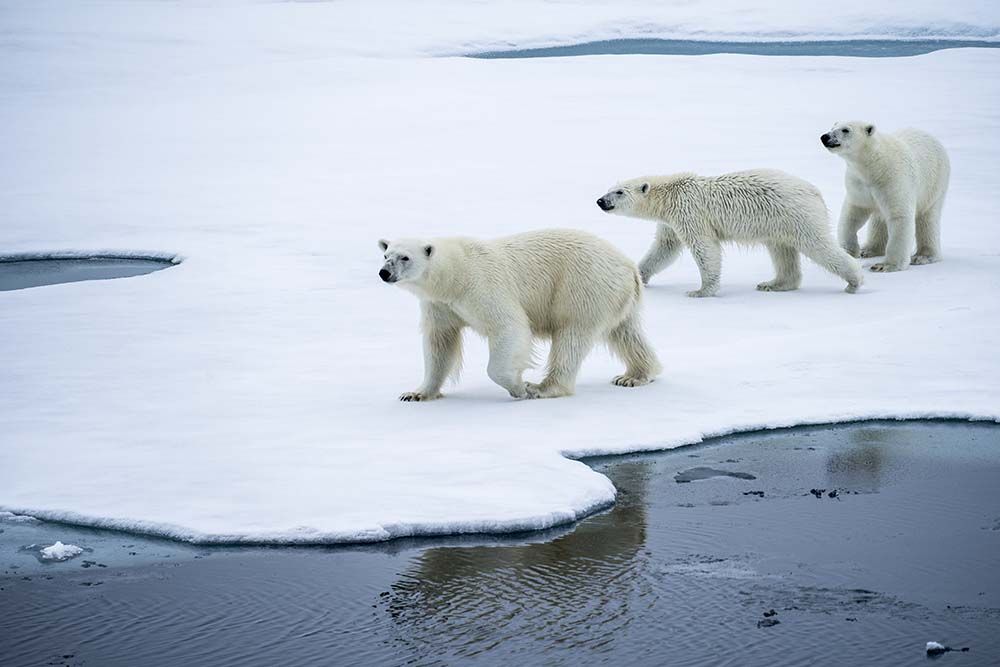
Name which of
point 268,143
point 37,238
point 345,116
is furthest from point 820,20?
point 37,238

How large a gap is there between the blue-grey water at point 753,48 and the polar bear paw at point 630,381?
72.4 feet

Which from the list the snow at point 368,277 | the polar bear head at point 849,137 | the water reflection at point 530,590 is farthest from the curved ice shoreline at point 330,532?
the polar bear head at point 849,137

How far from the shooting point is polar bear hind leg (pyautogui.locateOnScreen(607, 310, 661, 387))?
25.6ft

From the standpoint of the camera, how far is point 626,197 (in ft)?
34.8

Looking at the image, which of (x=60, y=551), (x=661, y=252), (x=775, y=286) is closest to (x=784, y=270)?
(x=775, y=286)

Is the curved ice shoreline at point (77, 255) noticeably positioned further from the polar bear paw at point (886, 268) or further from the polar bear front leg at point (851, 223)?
the polar bear paw at point (886, 268)

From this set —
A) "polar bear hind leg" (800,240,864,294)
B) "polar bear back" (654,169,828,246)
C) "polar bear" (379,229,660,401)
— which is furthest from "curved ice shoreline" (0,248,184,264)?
"polar bear hind leg" (800,240,864,294)

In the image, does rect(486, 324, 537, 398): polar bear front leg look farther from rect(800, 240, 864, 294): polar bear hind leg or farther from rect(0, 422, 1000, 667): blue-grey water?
rect(800, 240, 864, 294): polar bear hind leg

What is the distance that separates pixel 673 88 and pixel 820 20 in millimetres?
12727

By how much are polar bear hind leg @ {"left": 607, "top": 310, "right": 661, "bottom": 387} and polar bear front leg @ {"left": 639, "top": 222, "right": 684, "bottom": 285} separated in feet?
9.95

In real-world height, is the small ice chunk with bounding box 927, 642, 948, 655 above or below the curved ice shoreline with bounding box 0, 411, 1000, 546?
below

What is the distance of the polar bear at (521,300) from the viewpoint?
7277 mm

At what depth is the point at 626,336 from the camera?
780 centimetres

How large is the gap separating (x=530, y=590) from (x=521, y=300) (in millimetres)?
2811
